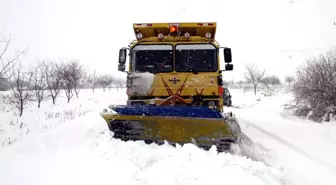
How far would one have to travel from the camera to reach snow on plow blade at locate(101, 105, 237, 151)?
484cm

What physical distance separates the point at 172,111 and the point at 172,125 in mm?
291

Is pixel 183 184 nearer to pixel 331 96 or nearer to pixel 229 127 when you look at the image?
pixel 229 127

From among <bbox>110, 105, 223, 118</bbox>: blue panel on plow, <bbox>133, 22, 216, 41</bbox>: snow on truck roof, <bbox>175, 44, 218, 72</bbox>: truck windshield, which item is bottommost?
<bbox>110, 105, 223, 118</bbox>: blue panel on plow

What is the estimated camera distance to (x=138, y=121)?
5133mm

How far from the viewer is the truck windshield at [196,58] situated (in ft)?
23.0

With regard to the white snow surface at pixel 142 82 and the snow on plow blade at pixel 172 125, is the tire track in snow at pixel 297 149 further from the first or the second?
the white snow surface at pixel 142 82

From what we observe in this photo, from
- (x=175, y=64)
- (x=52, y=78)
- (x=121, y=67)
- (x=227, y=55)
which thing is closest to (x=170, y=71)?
(x=175, y=64)

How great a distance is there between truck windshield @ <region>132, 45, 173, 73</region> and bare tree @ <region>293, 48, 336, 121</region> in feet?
25.2

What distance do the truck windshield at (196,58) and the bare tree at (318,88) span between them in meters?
6.84

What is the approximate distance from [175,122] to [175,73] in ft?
7.27

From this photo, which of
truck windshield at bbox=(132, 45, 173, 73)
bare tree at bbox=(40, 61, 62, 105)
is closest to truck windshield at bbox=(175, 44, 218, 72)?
truck windshield at bbox=(132, 45, 173, 73)

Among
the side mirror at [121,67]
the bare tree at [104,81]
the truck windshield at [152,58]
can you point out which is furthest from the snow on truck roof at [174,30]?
the bare tree at [104,81]

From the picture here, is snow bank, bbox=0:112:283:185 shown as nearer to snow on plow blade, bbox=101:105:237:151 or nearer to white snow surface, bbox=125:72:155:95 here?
snow on plow blade, bbox=101:105:237:151

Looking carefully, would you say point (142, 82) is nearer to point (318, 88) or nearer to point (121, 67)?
point (121, 67)
